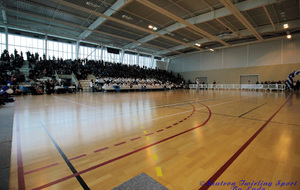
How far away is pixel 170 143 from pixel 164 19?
1716 cm

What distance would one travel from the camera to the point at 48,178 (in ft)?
5.14

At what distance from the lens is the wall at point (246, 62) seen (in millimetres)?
20261

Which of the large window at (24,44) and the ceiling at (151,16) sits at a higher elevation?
the ceiling at (151,16)

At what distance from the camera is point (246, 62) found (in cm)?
2384

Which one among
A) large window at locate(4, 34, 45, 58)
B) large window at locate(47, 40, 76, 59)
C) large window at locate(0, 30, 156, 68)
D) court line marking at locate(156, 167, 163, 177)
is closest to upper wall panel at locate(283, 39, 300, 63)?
large window at locate(0, 30, 156, 68)

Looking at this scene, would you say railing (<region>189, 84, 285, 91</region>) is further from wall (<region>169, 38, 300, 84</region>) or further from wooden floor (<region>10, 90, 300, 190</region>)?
wooden floor (<region>10, 90, 300, 190</region>)

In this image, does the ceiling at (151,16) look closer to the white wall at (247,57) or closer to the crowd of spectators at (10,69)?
the white wall at (247,57)

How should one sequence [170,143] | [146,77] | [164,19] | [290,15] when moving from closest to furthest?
[170,143], [290,15], [164,19], [146,77]

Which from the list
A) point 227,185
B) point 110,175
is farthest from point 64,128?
point 227,185

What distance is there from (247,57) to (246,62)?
0.80 metres

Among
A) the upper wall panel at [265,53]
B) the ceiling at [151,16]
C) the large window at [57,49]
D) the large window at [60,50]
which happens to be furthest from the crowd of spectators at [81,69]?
the upper wall panel at [265,53]

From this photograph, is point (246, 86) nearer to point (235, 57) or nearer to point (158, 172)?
point (235, 57)

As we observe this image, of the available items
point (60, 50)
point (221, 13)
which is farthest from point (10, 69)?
point (221, 13)

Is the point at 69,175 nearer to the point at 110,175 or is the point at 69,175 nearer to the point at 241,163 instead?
the point at 110,175
